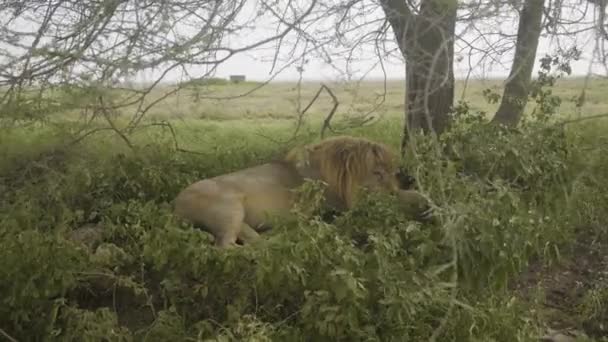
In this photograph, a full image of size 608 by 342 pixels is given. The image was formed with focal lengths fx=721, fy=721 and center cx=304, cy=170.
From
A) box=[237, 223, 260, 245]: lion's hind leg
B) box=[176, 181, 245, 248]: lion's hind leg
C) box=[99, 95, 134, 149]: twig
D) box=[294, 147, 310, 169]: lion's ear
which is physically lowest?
box=[237, 223, 260, 245]: lion's hind leg

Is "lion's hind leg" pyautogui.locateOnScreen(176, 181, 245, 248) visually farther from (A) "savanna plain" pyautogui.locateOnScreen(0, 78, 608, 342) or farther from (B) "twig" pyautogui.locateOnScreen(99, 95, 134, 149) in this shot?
(B) "twig" pyautogui.locateOnScreen(99, 95, 134, 149)

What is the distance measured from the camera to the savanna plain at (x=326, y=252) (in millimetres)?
3527

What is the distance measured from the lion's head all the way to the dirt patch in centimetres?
112

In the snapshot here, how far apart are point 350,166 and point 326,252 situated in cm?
141

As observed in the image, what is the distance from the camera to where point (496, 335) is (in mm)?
3604

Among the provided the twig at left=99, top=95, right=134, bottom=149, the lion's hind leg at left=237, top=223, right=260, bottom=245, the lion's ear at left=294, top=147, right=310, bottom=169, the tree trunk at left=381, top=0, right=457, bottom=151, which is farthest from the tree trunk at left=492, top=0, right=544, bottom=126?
the twig at left=99, top=95, right=134, bottom=149

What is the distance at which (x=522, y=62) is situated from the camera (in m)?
4.66

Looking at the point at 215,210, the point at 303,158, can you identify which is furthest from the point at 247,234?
the point at 303,158

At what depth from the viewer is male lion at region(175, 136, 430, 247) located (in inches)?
183

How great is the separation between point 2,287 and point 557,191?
3.60 m

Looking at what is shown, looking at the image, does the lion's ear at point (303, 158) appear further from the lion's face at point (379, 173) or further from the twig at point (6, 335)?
the twig at point (6, 335)

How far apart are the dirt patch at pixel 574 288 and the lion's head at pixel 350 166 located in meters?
1.12

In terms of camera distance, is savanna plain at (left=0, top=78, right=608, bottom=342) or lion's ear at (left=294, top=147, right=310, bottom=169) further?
lion's ear at (left=294, top=147, right=310, bottom=169)

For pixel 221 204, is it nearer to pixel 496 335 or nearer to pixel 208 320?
pixel 208 320
